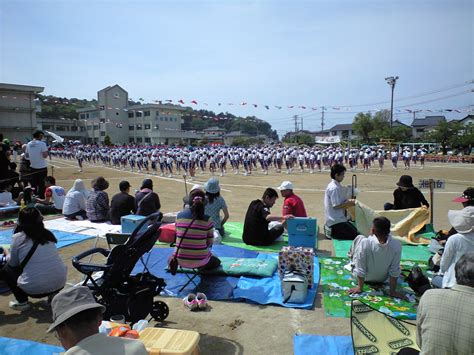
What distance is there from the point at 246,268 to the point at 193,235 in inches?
48.9

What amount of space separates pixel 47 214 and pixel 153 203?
4146mm

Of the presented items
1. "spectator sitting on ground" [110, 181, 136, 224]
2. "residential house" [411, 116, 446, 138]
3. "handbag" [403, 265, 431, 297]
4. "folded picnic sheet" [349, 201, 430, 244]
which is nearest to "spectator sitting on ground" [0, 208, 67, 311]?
"spectator sitting on ground" [110, 181, 136, 224]

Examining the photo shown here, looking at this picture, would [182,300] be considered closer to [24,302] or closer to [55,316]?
[24,302]

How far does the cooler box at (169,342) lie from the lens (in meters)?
2.71

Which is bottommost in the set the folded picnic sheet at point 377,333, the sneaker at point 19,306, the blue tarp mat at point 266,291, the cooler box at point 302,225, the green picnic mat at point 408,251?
the sneaker at point 19,306

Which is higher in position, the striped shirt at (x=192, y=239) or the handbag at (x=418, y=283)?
the striped shirt at (x=192, y=239)

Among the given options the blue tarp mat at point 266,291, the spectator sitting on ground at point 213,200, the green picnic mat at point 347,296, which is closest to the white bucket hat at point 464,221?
the green picnic mat at point 347,296

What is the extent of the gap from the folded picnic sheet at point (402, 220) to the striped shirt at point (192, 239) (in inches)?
136

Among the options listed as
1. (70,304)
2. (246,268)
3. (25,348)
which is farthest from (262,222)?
(70,304)

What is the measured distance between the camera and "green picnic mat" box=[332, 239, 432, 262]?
6.14m

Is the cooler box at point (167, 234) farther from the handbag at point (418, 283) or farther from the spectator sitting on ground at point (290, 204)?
the handbag at point (418, 283)

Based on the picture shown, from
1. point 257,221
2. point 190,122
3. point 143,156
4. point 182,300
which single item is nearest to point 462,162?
point 143,156

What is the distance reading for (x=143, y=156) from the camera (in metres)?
26.5

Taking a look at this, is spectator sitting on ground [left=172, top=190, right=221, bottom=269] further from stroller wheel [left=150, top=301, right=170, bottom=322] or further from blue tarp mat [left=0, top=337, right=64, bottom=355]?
blue tarp mat [left=0, top=337, right=64, bottom=355]
